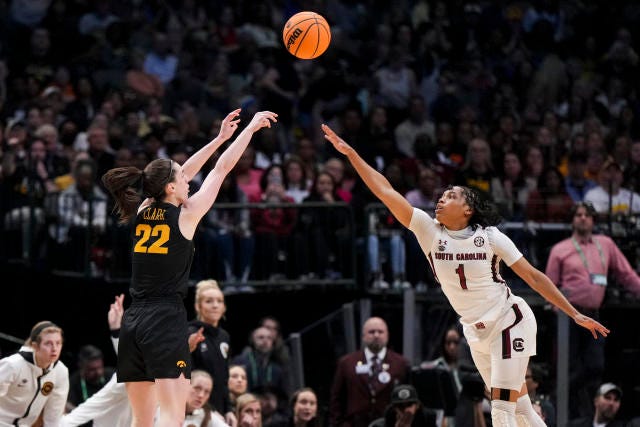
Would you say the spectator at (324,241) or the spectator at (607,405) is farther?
the spectator at (324,241)

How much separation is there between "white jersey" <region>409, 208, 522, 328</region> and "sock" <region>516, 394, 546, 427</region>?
2.01ft

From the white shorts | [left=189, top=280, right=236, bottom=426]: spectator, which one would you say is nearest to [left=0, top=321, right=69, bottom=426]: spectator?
[left=189, top=280, right=236, bottom=426]: spectator

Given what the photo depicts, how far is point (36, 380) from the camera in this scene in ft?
35.2

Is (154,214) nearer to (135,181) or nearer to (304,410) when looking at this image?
(135,181)

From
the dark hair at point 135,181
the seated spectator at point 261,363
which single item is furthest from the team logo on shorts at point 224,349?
the dark hair at point 135,181

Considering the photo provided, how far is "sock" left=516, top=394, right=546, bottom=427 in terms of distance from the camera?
9055 mm

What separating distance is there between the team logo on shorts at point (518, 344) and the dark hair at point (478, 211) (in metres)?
0.87

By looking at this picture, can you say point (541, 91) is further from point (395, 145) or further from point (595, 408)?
point (595, 408)

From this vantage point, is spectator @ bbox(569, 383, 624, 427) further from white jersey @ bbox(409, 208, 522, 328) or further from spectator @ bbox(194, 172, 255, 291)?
spectator @ bbox(194, 172, 255, 291)

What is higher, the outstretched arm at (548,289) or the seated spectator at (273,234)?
the seated spectator at (273,234)

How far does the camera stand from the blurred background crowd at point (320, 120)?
14352mm

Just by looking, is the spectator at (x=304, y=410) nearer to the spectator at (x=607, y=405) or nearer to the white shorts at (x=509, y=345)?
the spectator at (x=607, y=405)

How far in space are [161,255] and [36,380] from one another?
3055 millimetres

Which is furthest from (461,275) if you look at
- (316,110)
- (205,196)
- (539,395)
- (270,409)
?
(316,110)
